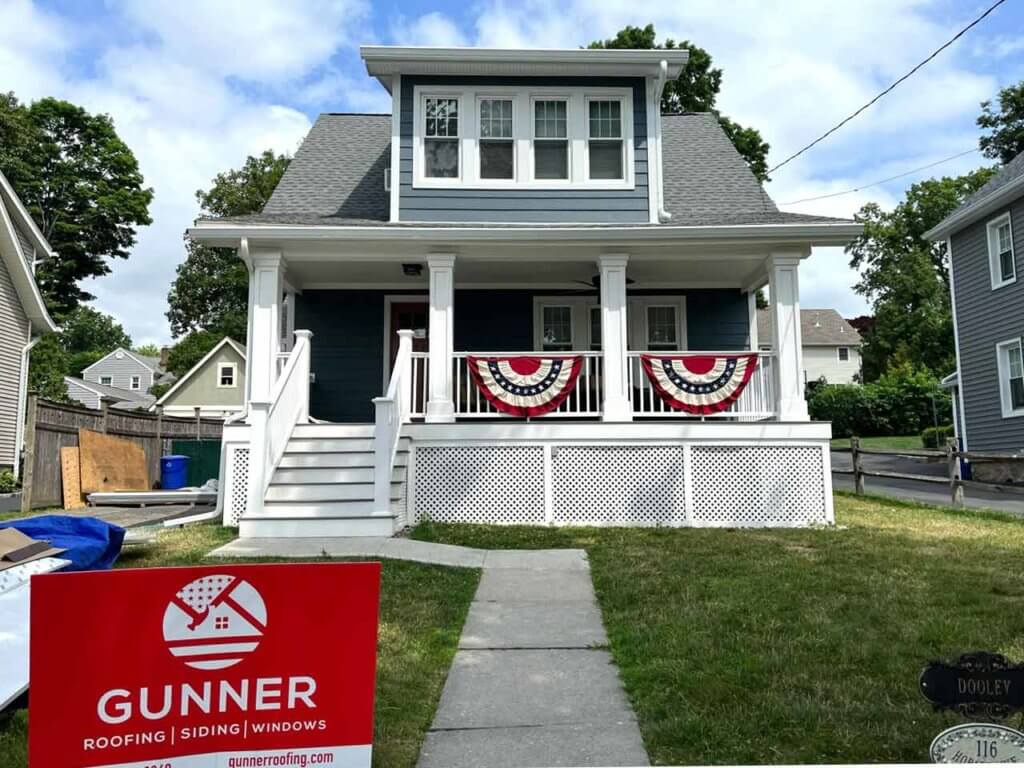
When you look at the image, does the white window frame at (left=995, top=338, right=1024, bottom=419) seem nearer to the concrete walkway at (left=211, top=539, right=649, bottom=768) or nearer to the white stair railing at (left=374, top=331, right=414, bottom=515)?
the white stair railing at (left=374, top=331, right=414, bottom=515)

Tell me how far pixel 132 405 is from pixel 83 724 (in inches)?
1979

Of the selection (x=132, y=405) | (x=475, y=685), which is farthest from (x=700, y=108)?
(x=132, y=405)

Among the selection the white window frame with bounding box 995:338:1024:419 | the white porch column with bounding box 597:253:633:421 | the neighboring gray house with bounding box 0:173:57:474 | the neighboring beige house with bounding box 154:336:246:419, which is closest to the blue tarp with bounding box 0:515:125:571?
the white porch column with bounding box 597:253:633:421

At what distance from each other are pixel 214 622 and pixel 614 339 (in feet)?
26.4

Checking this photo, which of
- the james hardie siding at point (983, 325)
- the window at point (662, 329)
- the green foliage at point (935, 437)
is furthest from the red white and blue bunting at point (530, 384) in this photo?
the green foliage at point (935, 437)

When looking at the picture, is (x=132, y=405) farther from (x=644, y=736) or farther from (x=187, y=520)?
(x=644, y=736)

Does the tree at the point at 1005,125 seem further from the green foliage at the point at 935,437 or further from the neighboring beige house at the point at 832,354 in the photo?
the neighboring beige house at the point at 832,354

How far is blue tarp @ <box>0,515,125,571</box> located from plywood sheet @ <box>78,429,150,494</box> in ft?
24.1

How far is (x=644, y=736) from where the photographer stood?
9.73ft

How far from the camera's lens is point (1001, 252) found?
16.9 m

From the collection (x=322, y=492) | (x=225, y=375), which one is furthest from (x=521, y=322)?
(x=225, y=375)

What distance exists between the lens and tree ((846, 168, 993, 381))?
4012cm

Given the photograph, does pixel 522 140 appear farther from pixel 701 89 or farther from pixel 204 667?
pixel 701 89

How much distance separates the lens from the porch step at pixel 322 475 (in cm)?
841
